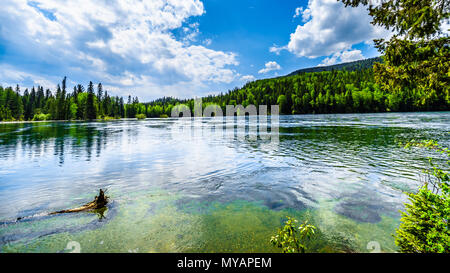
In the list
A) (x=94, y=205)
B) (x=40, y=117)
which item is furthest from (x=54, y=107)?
(x=94, y=205)

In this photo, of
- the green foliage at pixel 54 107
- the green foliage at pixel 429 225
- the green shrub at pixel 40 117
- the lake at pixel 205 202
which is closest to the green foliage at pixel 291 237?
the lake at pixel 205 202

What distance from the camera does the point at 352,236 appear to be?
20.8ft

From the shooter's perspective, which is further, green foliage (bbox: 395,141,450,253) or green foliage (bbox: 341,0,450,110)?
green foliage (bbox: 341,0,450,110)

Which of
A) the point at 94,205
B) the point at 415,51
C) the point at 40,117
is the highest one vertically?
the point at 40,117

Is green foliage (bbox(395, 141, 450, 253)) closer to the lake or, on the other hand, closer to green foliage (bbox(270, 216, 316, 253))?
the lake

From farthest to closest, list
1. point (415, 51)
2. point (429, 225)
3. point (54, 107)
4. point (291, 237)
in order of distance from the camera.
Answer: point (54, 107), point (415, 51), point (291, 237), point (429, 225)

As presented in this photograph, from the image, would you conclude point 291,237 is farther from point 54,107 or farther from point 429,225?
point 54,107

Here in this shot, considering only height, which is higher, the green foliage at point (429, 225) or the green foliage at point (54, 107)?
the green foliage at point (54, 107)

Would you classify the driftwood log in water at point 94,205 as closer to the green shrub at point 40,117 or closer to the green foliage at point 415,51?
the green foliage at point 415,51

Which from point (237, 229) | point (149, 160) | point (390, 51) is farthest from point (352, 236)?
point (149, 160)

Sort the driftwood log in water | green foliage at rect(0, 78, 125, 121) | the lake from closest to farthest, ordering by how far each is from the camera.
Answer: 1. the lake
2. the driftwood log in water
3. green foliage at rect(0, 78, 125, 121)

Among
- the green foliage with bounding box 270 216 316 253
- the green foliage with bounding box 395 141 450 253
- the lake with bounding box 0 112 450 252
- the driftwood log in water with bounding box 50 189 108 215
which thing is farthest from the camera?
the driftwood log in water with bounding box 50 189 108 215

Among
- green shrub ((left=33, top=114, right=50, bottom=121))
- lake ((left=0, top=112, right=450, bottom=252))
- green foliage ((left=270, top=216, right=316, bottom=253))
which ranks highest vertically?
green shrub ((left=33, top=114, right=50, bottom=121))

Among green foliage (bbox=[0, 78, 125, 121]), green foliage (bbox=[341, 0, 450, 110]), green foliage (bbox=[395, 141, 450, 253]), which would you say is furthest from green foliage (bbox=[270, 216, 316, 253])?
green foliage (bbox=[0, 78, 125, 121])
